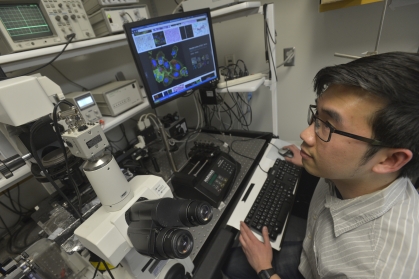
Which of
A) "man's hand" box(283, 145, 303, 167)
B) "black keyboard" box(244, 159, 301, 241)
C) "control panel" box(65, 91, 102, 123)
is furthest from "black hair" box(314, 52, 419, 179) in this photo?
"control panel" box(65, 91, 102, 123)

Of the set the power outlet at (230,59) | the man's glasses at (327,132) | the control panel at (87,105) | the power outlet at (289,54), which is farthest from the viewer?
the power outlet at (230,59)

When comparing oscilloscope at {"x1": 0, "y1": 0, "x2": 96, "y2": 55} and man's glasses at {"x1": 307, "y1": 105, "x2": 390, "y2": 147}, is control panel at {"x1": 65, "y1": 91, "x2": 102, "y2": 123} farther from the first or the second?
man's glasses at {"x1": 307, "y1": 105, "x2": 390, "y2": 147}

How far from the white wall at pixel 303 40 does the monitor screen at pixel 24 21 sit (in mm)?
1097

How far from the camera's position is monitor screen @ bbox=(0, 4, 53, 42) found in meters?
0.75

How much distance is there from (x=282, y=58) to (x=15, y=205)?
194 centimetres

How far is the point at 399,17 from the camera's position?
45.2 inches

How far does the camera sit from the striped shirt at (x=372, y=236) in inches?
19.7

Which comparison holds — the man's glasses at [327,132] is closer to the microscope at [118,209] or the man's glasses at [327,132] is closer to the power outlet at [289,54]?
the microscope at [118,209]

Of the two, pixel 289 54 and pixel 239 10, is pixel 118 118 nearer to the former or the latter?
pixel 239 10

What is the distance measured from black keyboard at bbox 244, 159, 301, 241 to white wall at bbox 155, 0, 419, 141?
795mm

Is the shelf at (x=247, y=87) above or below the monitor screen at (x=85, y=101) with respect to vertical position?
below

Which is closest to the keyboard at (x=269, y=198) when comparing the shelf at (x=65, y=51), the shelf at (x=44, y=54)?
the shelf at (x=65, y=51)

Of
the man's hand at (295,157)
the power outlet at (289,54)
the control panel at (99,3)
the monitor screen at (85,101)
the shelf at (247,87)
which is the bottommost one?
the man's hand at (295,157)

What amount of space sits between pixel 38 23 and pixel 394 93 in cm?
130
